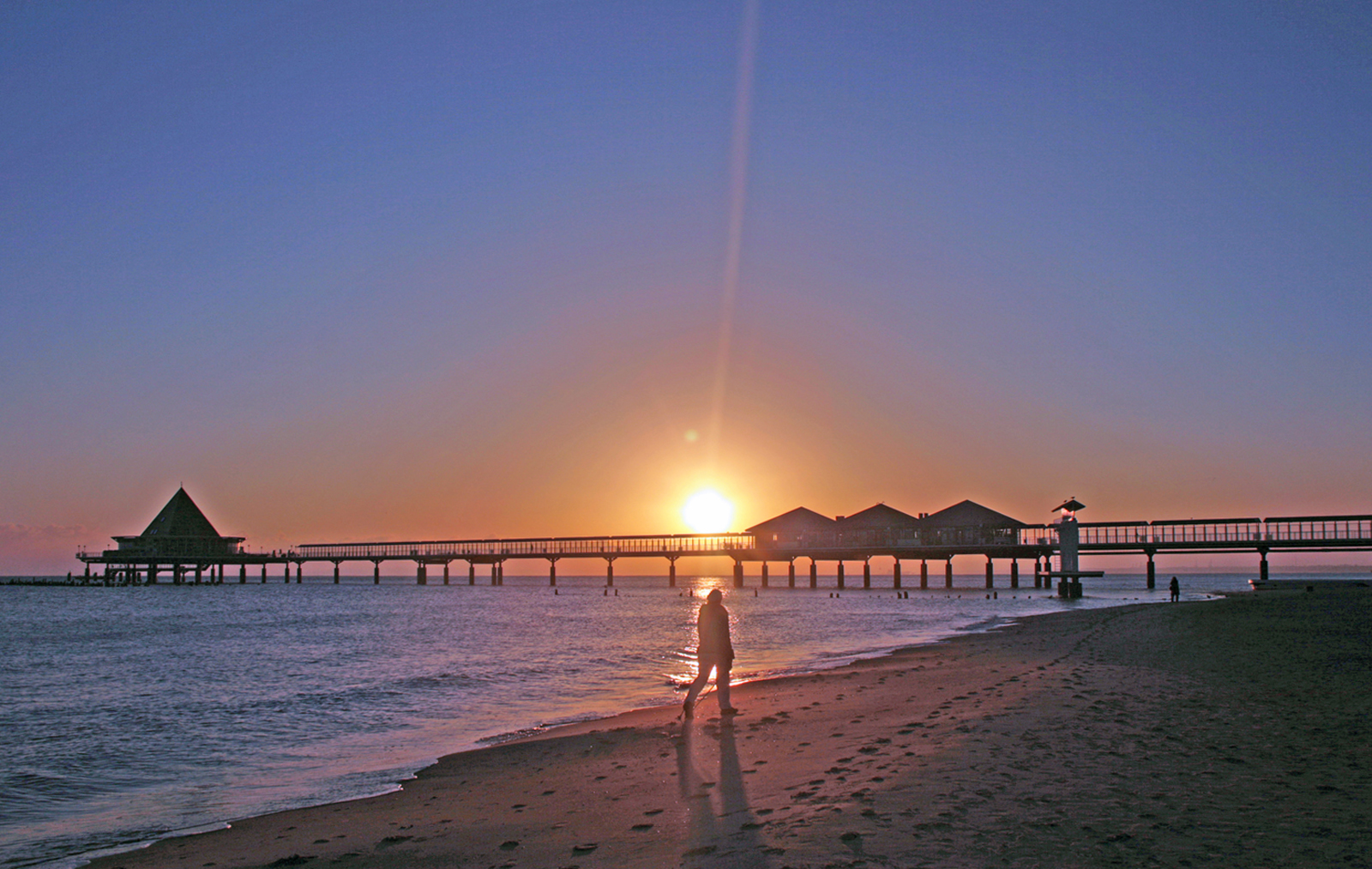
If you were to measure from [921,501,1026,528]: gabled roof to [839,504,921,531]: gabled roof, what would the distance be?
150 cm

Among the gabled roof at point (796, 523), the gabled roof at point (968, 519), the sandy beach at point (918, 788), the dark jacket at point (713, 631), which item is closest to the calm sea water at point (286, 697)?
the sandy beach at point (918, 788)

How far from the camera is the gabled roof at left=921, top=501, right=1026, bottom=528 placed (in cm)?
6975

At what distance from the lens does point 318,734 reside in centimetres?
1383

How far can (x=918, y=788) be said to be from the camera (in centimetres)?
684

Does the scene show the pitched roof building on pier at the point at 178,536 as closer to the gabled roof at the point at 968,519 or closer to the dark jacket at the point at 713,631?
the gabled roof at the point at 968,519


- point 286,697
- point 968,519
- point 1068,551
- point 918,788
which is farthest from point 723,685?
point 968,519

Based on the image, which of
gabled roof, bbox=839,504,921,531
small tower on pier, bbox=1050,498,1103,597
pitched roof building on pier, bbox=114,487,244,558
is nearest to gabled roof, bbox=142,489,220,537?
pitched roof building on pier, bbox=114,487,244,558

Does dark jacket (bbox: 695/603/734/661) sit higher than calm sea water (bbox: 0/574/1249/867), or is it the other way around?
dark jacket (bbox: 695/603/734/661)

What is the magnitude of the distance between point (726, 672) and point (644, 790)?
416 cm

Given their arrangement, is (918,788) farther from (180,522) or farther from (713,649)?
(180,522)

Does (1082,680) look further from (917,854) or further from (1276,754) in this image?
(917,854)

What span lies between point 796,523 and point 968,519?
50.1 feet

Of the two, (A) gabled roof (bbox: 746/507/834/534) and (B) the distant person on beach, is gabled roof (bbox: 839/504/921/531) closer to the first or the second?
(A) gabled roof (bbox: 746/507/834/534)

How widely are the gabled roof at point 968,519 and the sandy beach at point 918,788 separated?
58.1m
